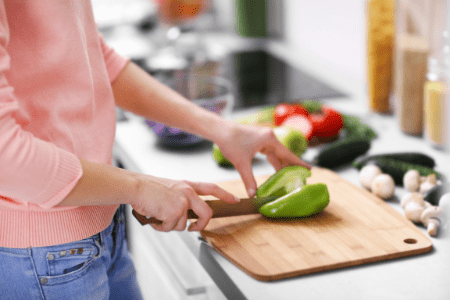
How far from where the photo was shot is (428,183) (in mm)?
947

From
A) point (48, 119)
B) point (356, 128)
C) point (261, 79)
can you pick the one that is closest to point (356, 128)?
point (356, 128)

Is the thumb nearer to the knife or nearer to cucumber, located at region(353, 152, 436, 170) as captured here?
the knife

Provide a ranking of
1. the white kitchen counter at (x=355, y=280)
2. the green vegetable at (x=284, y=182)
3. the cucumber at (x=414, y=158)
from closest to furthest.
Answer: the white kitchen counter at (x=355, y=280)
the green vegetable at (x=284, y=182)
the cucumber at (x=414, y=158)

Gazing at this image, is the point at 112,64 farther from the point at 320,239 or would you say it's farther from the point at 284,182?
the point at 320,239

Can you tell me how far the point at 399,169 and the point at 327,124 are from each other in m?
0.29

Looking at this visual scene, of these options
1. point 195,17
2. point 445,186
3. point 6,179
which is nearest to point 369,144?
point 445,186

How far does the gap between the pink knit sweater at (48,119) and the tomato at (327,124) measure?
2.03 ft

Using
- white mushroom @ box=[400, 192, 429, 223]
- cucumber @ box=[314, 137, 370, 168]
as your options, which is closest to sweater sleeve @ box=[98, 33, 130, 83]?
cucumber @ box=[314, 137, 370, 168]

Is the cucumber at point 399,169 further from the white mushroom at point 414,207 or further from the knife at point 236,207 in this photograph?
the knife at point 236,207

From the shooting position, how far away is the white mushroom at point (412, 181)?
971 millimetres

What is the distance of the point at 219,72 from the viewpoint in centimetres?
197

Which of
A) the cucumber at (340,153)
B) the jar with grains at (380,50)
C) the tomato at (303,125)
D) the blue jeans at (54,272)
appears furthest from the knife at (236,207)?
the jar with grains at (380,50)

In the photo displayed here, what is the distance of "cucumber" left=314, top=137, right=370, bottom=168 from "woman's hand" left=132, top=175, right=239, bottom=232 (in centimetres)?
43

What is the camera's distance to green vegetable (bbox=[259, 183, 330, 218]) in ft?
2.79
